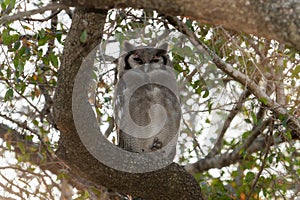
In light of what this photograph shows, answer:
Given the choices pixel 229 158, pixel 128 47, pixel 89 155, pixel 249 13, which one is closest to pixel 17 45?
pixel 89 155

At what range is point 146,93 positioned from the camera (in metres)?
4.32

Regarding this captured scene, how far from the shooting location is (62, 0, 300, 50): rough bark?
1946mm

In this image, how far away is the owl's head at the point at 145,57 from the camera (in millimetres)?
4285

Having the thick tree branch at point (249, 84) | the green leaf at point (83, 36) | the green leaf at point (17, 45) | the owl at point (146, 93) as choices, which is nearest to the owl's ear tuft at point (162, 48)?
the owl at point (146, 93)

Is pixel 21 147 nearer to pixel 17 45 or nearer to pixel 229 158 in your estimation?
pixel 17 45

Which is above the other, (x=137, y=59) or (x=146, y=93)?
(x=137, y=59)

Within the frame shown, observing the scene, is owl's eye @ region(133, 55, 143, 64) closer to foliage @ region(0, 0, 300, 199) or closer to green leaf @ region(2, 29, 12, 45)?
foliage @ region(0, 0, 300, 199)

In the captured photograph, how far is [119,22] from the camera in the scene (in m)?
3.61

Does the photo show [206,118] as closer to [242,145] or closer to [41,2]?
[242,145]

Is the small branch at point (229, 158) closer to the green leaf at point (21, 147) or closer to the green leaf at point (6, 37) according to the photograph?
the green leaf at point (21, 147)

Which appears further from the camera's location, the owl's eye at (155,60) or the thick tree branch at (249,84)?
the owl's eye at (155,60)

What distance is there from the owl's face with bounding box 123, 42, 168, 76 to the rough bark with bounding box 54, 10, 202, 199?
1.04m

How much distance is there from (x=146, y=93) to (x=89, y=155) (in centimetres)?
119

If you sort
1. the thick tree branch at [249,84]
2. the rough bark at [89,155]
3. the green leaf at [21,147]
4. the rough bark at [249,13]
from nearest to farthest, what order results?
the rough bark at [249,13]
the rough bark at [89,155]
the thick tree branch at [249,84]
the green leaf at [21,147]
